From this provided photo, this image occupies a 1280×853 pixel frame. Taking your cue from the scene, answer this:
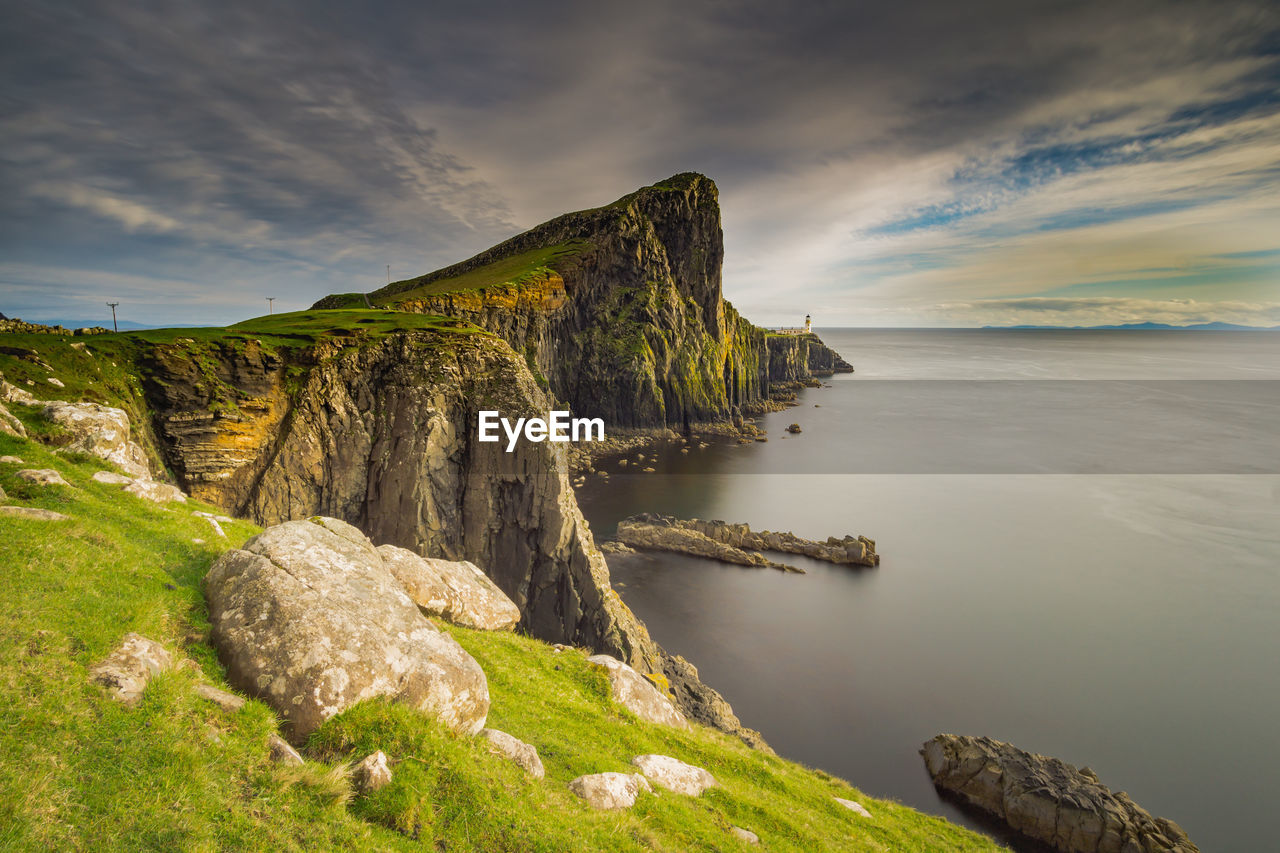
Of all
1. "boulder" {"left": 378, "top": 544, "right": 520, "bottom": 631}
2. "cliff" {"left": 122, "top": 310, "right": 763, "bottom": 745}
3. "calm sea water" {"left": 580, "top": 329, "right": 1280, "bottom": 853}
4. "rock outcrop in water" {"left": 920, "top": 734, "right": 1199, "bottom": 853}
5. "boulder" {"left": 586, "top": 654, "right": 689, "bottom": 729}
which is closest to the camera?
"boulder" {"left": 378, "top": 544, "right": 520, "bottom": 631}

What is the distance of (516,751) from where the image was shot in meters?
10.3

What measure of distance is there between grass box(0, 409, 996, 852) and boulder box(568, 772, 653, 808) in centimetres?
29

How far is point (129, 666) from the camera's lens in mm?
A: 7777

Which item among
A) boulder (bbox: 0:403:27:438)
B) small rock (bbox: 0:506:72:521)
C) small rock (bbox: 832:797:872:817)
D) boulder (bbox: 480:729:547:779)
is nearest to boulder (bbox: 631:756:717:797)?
boulder (bbox: 480:729:547:779)

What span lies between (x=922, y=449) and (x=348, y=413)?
96.4 m

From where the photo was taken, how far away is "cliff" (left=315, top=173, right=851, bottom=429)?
92312 mm

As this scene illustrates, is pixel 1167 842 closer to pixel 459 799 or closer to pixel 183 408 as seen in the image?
pixel 459 799

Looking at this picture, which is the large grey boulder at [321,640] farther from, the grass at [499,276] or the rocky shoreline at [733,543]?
the grass at [499,276]

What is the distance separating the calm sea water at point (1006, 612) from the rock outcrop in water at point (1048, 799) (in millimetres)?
1428

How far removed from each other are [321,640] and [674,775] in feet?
28.3

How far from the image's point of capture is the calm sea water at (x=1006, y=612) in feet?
100

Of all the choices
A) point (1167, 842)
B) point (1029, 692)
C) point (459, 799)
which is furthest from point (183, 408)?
point (1029, 692)

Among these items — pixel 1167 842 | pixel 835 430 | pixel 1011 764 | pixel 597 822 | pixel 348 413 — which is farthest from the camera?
pixel 835 430

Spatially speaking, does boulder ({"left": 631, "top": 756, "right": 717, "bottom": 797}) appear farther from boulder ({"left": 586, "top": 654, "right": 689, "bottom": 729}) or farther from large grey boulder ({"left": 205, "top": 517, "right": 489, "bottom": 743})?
large grey boulder ({"left": 205, "top": 517, "right": 489, "bottom": 743})
